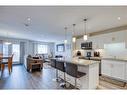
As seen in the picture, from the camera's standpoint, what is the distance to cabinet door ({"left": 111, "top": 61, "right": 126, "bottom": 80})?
4335mm

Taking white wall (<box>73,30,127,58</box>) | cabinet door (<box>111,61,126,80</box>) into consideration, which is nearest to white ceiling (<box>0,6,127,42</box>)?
white wall (<box>73,30,127,58</box>)

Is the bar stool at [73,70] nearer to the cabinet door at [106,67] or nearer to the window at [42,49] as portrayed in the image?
the cabinet door at [106,67]

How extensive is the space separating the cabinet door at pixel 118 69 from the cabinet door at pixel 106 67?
220 millimetres

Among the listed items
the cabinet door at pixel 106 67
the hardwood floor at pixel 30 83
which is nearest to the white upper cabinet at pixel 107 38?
the cabinet door at pixel 106 67

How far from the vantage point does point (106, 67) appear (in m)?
5.10

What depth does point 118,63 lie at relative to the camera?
14.9 feet

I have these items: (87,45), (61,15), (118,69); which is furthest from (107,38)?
(61,15)

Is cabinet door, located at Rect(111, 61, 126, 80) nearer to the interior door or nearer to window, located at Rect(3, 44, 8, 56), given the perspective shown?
the interior door

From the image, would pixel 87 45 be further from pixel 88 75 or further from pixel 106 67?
pixel 88 75

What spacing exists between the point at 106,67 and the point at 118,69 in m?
0.65

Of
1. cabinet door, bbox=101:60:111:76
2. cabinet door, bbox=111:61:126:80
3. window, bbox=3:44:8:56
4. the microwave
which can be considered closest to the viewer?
cabinet door, bbox=111:61:126:80

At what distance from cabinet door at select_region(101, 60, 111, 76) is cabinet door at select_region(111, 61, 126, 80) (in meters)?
0.22

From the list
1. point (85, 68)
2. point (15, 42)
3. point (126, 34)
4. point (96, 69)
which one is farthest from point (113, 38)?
point (15, 42)
